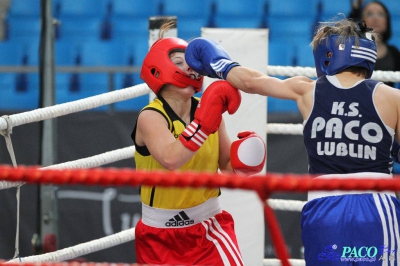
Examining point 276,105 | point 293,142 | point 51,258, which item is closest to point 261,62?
point 293,142

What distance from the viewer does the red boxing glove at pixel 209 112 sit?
7.95 feet

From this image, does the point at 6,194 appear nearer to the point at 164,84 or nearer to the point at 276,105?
the point at 164,84

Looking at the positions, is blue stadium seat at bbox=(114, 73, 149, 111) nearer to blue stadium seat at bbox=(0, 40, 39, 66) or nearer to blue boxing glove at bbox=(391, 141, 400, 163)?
blue stadium seat at bbox=(0, 40, 39, 66)

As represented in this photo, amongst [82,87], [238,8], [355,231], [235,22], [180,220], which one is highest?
[238,8]

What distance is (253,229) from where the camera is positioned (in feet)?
10.7

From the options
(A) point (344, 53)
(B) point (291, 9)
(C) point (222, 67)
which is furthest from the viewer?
(B) point (291, 9)

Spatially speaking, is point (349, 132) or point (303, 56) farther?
point (303, 56)

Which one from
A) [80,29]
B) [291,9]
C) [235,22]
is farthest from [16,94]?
[291,9]

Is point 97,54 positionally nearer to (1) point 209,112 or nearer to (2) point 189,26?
(2) point 189,26

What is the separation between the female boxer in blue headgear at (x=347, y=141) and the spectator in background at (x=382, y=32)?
1697mm

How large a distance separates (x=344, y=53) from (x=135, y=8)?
4.18m

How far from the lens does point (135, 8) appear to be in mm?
6336

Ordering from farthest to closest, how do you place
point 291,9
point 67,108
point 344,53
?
point 291,9 < point 67,108 < point 344,53

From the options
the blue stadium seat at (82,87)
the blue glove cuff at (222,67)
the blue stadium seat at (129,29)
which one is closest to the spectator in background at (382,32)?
the blue glove cuff at (222,67)
